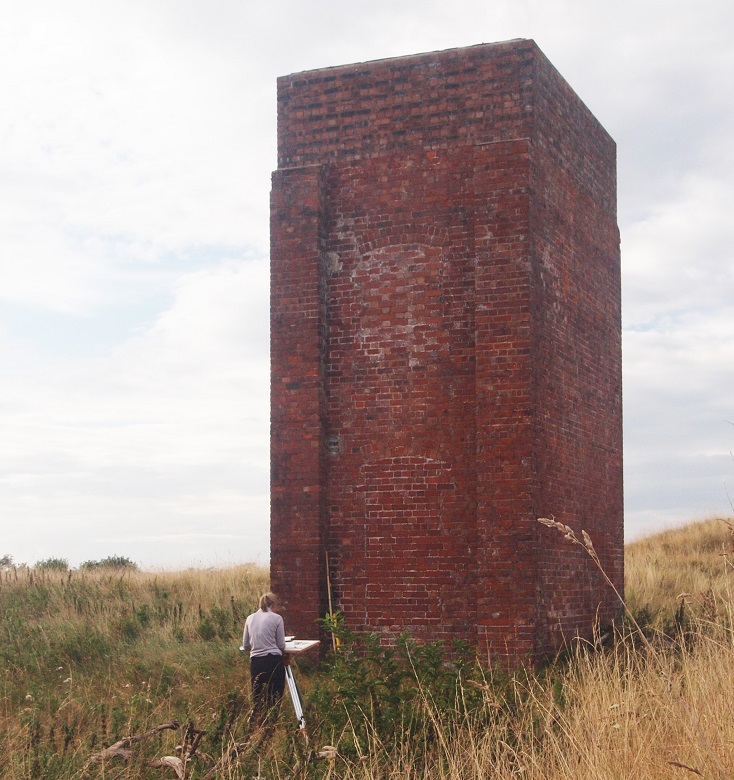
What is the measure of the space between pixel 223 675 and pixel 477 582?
10.8 feet

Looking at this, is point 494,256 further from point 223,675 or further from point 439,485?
point 223,675

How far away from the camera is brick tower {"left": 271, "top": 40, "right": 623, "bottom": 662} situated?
1228 centimetres

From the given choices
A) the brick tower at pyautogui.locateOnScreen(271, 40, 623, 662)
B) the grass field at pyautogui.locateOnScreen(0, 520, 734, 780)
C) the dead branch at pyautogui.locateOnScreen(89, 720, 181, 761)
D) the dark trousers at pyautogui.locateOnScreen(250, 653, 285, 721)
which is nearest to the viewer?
the grass field at pyautogui.locateOnScreen(0, 520, 734, 780)

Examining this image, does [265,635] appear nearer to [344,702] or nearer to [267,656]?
[267,656]

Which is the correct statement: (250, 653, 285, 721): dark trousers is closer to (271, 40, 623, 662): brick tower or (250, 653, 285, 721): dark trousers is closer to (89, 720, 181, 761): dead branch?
(271, 40, 623, 662): brick tower

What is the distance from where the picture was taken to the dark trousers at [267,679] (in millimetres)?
10297

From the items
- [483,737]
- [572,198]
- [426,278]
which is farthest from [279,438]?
[483,737]

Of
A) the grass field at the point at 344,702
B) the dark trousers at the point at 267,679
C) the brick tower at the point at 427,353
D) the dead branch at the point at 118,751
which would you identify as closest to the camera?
the grass field at the point at 344,702

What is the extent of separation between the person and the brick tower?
2.22 m

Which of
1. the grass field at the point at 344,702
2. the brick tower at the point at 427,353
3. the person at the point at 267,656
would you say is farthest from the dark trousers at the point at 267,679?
the brick tower at the point at 427,353

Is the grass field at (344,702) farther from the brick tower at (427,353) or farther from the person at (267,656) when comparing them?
the brick tower at (427,353)

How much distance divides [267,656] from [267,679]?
238mm

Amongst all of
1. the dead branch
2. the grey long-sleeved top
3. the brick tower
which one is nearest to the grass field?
the dead branch

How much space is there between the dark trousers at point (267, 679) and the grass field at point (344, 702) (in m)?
0.28
